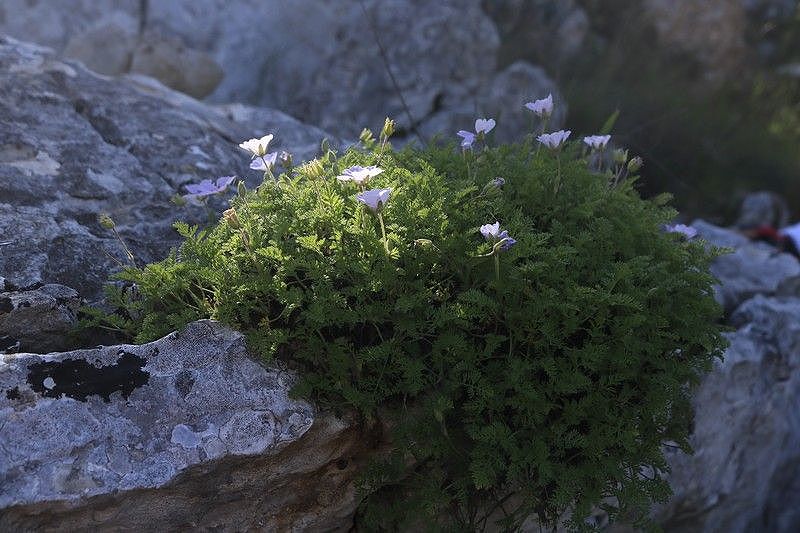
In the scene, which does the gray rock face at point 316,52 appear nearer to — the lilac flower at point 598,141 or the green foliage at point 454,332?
the lilac flower at point 598,141

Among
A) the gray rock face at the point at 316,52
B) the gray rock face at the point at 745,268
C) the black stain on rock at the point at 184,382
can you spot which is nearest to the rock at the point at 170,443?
the black stain on rock at the point at 184,382

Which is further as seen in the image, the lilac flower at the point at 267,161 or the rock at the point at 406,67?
the rock at the point at 406,67

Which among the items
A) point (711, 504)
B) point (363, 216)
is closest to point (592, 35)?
point (711, 504)

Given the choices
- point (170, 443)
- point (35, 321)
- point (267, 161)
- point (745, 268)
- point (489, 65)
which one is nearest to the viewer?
point (170, 443)

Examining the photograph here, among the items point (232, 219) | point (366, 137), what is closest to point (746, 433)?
point (366, 137)

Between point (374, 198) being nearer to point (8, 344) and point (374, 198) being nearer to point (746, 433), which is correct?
point (8, 344)
